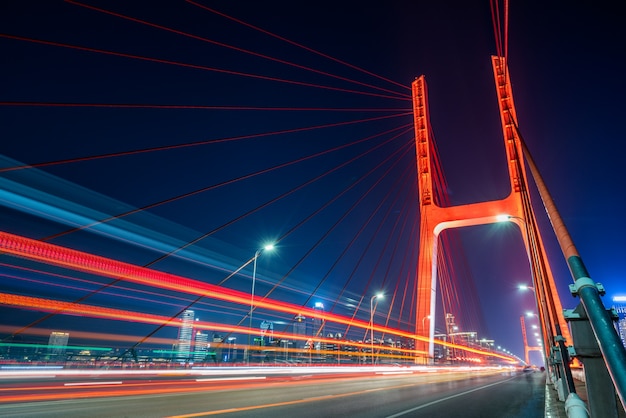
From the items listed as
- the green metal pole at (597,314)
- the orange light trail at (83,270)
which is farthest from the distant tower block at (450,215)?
the green metal pole at (597,314)

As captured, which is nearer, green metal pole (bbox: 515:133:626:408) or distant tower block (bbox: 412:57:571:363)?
green metal pole (bbox: 515:133:626:408)

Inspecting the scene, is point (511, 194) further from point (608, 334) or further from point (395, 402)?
point (608, 334)

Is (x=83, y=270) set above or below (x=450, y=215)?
below

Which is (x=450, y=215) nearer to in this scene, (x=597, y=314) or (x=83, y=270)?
(x=83, y=270)

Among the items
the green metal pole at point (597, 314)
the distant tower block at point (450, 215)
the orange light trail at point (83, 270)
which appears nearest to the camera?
the green metal pole at point (597, 314)

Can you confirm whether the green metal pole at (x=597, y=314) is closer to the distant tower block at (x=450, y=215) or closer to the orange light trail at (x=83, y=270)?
the orange light trail at (x=83, y=270)

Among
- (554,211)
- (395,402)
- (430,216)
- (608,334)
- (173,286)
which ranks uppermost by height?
(430,216)

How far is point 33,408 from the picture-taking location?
8375 millimetres

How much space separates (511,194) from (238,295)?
879 inches

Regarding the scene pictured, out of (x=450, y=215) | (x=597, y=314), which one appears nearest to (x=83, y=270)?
(x=597, y=314)

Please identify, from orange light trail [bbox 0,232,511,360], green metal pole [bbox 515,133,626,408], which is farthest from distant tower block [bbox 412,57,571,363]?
green metal pole [bbox 515,133,626,408]

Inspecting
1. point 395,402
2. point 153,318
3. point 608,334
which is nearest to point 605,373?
point 608,334

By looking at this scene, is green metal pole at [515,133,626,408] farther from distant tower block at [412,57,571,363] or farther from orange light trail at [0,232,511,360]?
distant tower block at [412,57,571,363]

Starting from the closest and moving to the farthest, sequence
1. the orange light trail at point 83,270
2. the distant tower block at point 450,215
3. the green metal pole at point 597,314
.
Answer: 1. the green metal pole at point 597,314
2. the orange light trail at point 83,270
3. the distant tower block at point 450,215
